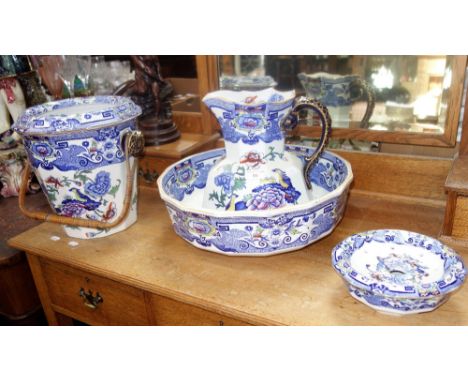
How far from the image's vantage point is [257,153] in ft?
2.49

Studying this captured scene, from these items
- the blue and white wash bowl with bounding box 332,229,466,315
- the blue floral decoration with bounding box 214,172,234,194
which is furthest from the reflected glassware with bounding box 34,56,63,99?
the blue and white wash bowl with bounding box 332,229,466,315

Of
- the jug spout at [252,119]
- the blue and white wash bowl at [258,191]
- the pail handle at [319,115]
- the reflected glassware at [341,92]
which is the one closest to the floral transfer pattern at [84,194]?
the blue and white wash bowl at [258,191]

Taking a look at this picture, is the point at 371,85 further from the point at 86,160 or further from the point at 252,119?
the point at 86,160

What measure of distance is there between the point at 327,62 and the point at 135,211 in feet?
1.73

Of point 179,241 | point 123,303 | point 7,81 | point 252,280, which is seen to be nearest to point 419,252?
point 252,280

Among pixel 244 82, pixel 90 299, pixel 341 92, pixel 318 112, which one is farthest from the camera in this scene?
pixel 244 82

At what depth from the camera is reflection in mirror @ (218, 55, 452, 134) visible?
0.87 meters

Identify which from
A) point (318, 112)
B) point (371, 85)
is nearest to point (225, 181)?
→ point (318, 112)

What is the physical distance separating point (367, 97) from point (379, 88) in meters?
0.03

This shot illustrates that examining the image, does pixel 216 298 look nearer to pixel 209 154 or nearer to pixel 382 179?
pixel 209 154

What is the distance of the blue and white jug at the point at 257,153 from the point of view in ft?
2.42

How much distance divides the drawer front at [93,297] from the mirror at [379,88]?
536mm

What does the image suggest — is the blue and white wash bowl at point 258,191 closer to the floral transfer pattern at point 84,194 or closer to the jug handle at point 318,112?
the jug handle at point 318,112

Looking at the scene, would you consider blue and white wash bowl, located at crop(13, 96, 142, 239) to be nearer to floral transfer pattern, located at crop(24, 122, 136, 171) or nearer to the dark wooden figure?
floral transfer pattern, located at crop(24, 122, 136, 171)
